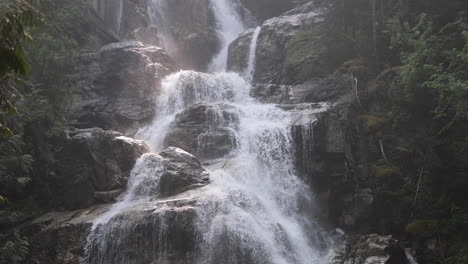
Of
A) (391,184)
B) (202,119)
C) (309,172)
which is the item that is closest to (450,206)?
(391,184)

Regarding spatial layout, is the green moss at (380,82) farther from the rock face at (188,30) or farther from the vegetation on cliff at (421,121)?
the rock face at (188,30)

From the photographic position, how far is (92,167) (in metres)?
15.6

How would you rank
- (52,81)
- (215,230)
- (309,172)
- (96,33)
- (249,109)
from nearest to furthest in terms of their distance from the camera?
(215,230) < (309,172) < (52,81) < (249,109) < (96,33)

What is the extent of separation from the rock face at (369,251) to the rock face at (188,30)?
20.4 m

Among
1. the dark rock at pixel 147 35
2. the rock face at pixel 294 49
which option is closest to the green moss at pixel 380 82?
the rock face at pixel 294 49

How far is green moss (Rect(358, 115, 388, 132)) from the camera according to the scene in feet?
54.7

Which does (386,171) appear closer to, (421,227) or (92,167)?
(421,227)

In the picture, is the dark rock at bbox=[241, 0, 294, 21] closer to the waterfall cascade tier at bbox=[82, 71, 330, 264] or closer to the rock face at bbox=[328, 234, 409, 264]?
the waterfall cascade tier at bbox=[82, 71, 330, 264]

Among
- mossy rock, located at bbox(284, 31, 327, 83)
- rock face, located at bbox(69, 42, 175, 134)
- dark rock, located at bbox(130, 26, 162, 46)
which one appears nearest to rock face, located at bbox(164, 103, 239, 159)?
rock face, located at bbox(69, 42, 175, 134)

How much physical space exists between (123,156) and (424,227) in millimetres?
11368

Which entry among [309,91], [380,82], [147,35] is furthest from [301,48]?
[147,35]

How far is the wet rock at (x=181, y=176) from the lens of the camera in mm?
14070

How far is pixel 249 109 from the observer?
1925 cm

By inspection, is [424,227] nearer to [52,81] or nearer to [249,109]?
[249,109]
